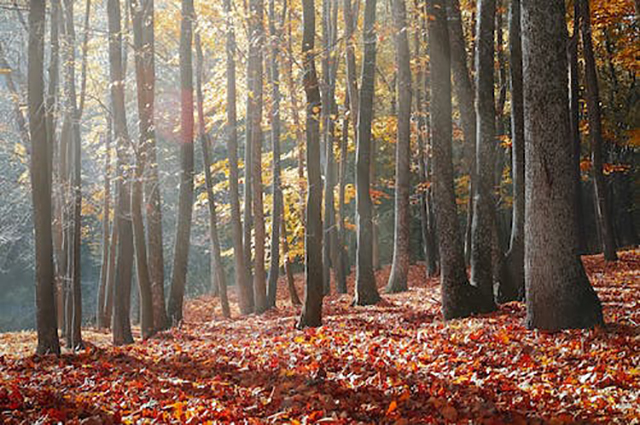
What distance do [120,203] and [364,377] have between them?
28.4ft

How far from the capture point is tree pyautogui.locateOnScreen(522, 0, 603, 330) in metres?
8.11

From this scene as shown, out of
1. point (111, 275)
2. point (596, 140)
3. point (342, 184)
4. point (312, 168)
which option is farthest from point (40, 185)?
point (596, 140)

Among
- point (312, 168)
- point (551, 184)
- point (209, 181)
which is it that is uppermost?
point (209, 181)

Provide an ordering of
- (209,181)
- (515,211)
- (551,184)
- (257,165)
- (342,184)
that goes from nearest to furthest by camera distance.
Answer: (551,184) → (515,211) → (257,165) → (209,181) → (342,184)

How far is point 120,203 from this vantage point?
13812mm

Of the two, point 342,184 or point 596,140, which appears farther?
point 342,184

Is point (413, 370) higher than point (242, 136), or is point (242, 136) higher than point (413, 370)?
point (242, 136)

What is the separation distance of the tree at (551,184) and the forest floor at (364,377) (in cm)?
39

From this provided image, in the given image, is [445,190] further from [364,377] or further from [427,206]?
[427,206]

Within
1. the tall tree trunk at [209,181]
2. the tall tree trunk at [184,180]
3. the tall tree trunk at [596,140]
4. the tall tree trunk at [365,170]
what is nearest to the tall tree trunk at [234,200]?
the tall tree trunk at [209,181]

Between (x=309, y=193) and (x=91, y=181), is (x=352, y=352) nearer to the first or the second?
(x=309, y=193)

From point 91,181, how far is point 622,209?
2627 cm

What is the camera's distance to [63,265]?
1870 cm

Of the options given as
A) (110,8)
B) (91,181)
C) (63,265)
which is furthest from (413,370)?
(91,181)
